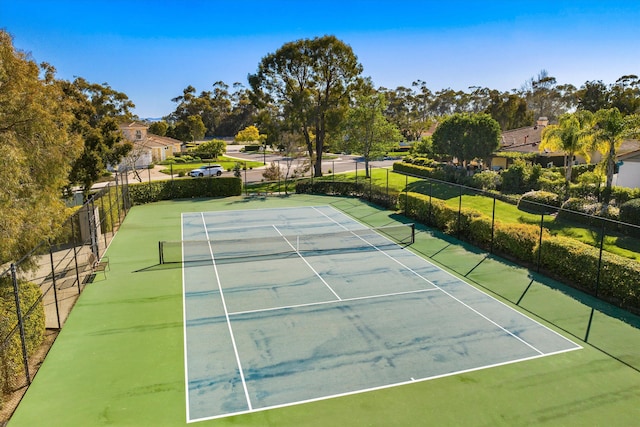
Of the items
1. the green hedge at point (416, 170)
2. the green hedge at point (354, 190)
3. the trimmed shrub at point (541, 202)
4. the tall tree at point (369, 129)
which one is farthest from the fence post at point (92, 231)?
the green hedge at point (416, 170)

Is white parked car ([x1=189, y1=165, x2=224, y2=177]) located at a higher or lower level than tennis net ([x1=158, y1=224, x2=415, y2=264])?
higher

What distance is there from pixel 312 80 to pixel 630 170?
2409 centimetres

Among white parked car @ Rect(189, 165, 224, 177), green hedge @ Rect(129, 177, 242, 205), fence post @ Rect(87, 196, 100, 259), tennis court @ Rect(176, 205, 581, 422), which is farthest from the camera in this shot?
white parked car @ Rect(189, 165, 224, 177)

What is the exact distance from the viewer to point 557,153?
43.6 metres

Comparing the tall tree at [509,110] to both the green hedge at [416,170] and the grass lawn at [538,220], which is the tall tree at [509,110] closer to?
the green hedge at [416,170]

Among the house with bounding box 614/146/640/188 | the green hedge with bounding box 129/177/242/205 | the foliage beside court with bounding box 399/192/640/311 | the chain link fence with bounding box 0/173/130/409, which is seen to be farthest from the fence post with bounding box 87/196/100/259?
the house with bounding box 614/146/640/188

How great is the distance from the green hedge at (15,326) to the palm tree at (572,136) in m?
27.8

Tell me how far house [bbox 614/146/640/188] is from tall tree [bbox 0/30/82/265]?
107 ft

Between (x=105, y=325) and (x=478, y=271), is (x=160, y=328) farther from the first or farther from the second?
(x=478, y=271)

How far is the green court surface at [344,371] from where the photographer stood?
7.89m

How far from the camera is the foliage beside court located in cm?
1253

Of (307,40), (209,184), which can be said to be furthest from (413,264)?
(307,40)

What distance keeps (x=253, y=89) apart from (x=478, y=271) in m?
28.1

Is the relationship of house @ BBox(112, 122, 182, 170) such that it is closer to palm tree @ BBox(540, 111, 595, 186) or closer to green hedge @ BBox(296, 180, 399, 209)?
green hedge @ BBox(296, 180, 399, 209)
